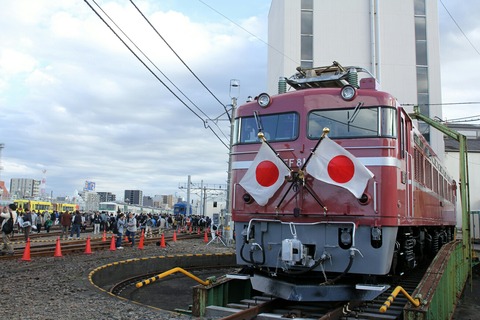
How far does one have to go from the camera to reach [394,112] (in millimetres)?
7941

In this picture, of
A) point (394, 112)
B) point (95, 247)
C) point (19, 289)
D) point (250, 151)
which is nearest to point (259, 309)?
point (250, 151)

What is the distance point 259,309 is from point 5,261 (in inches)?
399

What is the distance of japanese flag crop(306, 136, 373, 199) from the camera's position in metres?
7.43

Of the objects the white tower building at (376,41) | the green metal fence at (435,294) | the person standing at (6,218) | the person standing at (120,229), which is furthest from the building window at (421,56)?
the person standing at (6,218)

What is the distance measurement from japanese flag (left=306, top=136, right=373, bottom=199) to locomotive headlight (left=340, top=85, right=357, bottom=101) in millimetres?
930

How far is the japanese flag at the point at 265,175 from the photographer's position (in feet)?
26.1

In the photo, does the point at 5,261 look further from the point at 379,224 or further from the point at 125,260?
the point at 379,224

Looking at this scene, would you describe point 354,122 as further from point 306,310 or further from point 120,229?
point 120,229

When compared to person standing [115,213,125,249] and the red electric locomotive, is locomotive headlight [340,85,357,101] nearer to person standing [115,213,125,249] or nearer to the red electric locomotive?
the red electric locomotive

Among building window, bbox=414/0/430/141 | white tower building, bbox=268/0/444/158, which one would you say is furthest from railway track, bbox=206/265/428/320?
building window, bbox=414/0/430/141

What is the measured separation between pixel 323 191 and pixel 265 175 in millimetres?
1047

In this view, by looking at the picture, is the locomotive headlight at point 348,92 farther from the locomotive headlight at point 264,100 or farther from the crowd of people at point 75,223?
the crowd of people at point 75,223

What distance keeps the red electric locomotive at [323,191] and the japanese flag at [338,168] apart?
0.6 inches

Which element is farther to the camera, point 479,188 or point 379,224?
point 479,188
